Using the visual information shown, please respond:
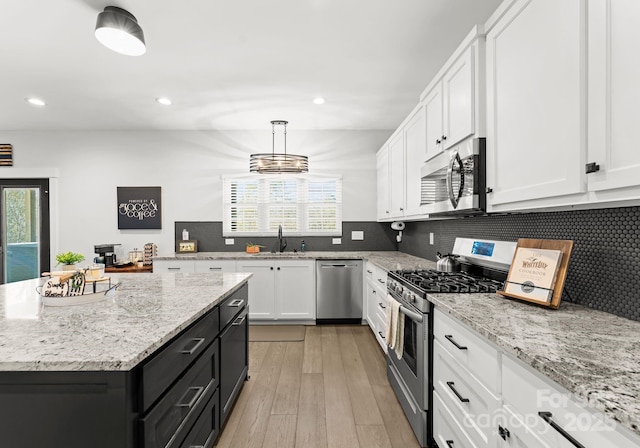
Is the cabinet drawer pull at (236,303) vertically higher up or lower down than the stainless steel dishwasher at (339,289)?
higher up

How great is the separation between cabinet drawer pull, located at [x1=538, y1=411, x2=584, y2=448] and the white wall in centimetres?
421

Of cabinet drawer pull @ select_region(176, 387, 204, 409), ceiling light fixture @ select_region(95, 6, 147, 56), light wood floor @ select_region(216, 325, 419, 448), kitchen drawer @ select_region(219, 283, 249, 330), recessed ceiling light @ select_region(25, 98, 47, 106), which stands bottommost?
light wood floor @ select_region(216, 325, 419, 448)

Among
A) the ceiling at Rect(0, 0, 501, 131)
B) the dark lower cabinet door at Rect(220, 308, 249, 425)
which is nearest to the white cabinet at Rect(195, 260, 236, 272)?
the dark lower cabinet door at Rect(220, 308, 249, 425)

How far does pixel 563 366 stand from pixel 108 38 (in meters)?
2.87

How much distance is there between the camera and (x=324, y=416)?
2287 millimetres

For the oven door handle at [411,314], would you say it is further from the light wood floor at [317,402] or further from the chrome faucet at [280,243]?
the chrome faucet at [280,243]

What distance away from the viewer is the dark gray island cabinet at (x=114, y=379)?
0.99 m

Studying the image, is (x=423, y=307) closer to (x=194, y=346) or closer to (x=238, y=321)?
(x=194, y=346)

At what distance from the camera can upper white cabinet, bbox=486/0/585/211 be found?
119cm

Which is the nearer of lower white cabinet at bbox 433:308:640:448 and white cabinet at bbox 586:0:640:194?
lower white cabinet at bbox 433:308:640:448

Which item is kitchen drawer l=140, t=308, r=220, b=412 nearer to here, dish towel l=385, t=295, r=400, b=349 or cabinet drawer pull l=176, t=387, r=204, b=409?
cabinet drawer pull l=176, t=387, r=204, b=409

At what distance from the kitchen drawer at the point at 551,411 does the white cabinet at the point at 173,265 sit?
3.96 metres

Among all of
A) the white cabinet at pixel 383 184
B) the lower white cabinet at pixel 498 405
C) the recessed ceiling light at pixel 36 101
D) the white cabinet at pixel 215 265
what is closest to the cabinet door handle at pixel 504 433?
the lower white cabinet at pixel 498 405

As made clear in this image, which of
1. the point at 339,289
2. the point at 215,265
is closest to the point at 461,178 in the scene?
the point at 339,289
